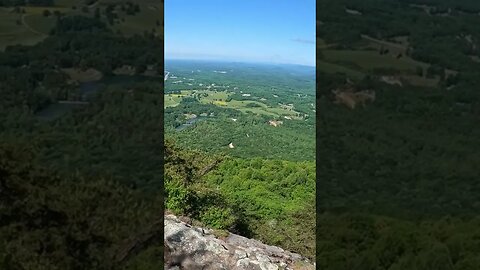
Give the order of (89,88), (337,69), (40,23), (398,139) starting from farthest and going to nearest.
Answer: (337,69), (398,139), (40,23), (89,88)

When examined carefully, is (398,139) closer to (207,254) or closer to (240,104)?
(240,104)

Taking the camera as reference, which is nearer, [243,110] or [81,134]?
[81,134]

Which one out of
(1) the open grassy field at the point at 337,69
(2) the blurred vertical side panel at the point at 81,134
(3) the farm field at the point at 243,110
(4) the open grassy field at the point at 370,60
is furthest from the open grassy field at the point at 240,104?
(4) the open grassy field at the point at 370,60

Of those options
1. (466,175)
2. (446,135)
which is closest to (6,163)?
(466,175)

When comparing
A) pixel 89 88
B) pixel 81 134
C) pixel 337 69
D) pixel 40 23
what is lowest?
pixel 81 134

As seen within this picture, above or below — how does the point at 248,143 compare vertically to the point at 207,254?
above

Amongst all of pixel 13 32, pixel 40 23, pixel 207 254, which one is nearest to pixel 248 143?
pixel 40 23

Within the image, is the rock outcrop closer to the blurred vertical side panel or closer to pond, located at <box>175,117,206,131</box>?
the blurred vertical side panel
